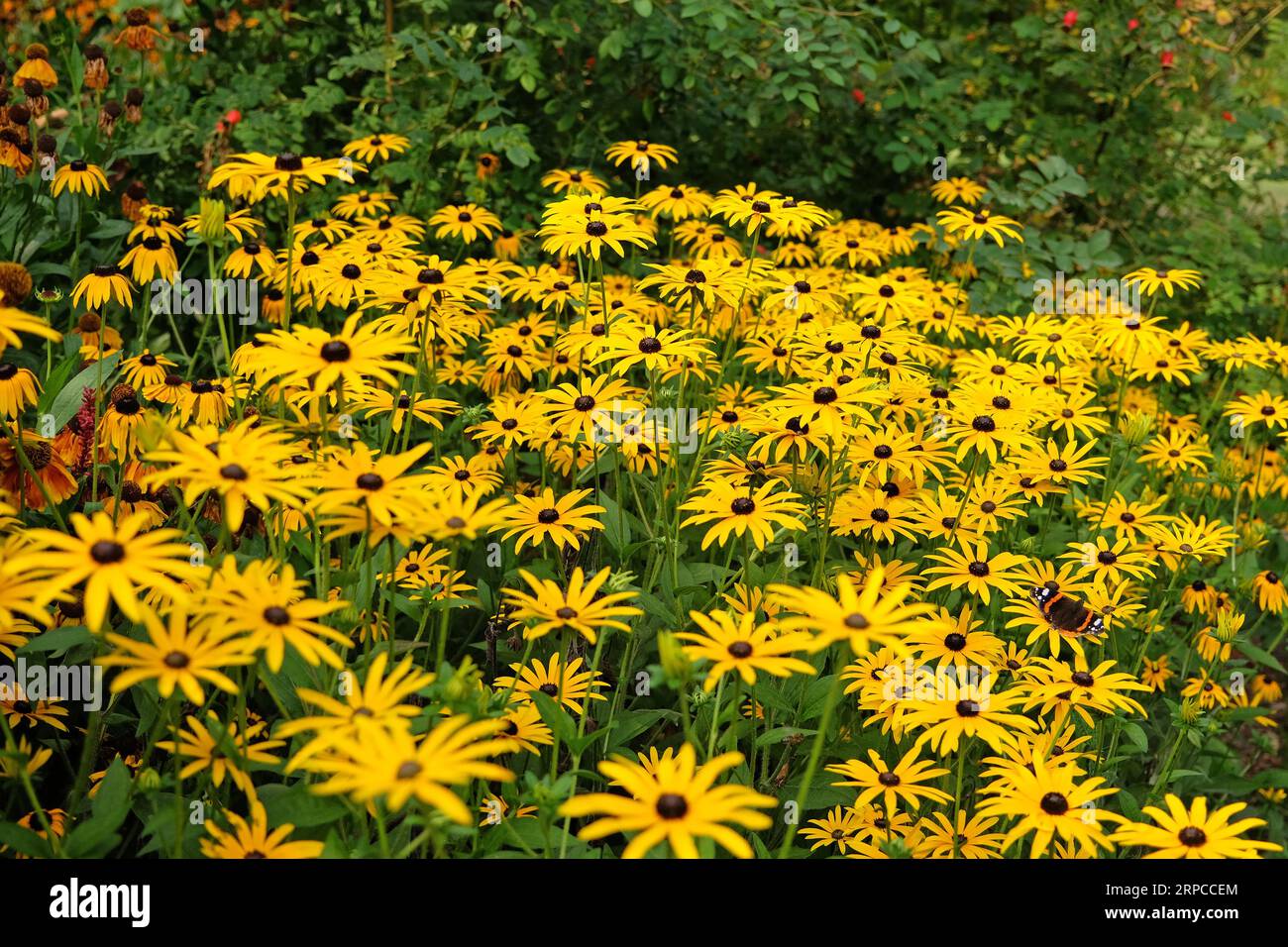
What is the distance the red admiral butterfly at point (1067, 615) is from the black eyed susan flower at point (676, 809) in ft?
4.11

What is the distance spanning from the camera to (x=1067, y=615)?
264 centimetres

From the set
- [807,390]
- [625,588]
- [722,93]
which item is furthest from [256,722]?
[722,93]

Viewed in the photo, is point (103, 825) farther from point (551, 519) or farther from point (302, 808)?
point (551, 519)

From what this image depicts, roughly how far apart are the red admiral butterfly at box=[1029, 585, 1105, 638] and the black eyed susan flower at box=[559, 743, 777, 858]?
4.11ft

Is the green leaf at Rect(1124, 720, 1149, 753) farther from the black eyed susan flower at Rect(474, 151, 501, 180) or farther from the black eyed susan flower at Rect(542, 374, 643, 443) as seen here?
the black eyed susan flower at Rect(474, 151, 501, 180)

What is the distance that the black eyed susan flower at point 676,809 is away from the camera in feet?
5.11

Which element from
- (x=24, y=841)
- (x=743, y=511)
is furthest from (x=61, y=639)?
(x=743, y=511)

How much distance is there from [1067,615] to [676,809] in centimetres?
139

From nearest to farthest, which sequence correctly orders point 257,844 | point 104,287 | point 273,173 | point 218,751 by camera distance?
point 257,844, point 218,751, point 273,173, point 104,287

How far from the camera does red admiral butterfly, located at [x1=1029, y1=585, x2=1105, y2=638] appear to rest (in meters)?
2.64

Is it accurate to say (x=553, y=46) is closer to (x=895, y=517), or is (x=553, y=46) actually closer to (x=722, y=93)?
(x=722, y=93)

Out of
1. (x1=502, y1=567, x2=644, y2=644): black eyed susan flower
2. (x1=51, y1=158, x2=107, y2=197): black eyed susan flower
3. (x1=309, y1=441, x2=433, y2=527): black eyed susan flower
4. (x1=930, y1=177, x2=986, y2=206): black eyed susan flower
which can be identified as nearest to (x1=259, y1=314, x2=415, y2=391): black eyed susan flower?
(x1=309, y1=441, x2=433, y2=527): black eyed susan flower

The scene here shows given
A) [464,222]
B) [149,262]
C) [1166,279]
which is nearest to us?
[149,262]

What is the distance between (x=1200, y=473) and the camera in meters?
4.10
